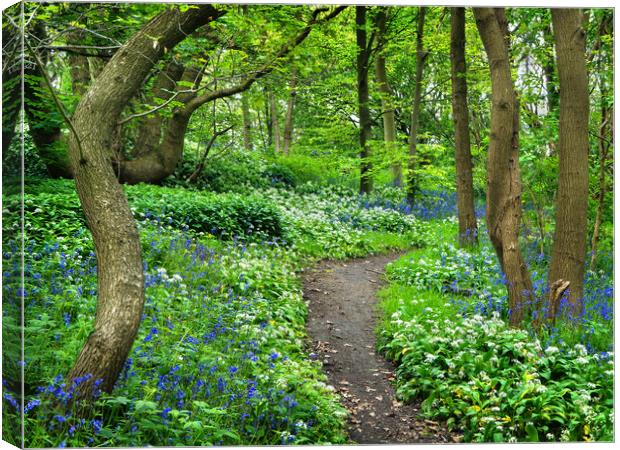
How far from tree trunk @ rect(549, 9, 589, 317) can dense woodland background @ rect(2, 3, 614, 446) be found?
0.06 feet

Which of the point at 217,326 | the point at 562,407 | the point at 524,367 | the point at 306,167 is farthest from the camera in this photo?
the point at 306,167

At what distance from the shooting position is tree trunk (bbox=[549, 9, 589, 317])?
529 cm

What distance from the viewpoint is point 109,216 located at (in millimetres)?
3518

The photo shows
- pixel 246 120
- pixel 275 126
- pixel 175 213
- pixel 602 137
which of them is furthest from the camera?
pixel 275 126

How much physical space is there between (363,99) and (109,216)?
837cm

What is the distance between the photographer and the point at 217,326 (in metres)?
4.91

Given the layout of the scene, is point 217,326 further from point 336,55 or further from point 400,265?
point 336,55

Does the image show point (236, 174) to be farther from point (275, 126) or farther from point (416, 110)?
point (275, 126)

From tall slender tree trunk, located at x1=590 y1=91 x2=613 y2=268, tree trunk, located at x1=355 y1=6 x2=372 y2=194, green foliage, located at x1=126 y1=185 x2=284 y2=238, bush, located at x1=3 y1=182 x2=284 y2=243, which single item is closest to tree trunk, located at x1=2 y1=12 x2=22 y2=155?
bush, located at x1=3 y1=182 x2=284 y2=243

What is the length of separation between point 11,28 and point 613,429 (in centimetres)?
480

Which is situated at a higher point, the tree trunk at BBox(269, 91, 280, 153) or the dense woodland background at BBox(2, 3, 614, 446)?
the tree trunk at BBox(269, 91, 280, 153)

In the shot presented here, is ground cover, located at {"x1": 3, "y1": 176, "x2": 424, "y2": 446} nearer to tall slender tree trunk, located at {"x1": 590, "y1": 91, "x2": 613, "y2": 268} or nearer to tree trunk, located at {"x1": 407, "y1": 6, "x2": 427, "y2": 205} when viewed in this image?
tree trunk, located at {"x1": 407, "y1": 6, "x2": 427, "y2": 205}

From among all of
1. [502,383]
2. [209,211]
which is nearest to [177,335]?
[502,383]

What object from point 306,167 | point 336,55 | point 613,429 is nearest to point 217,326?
point 613,429
